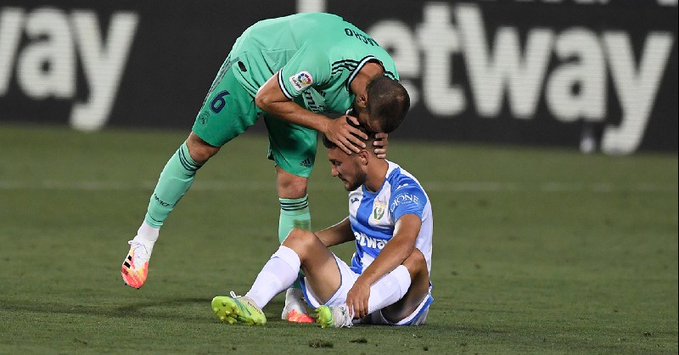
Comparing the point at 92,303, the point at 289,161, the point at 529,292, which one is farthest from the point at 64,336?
the point at 529,292

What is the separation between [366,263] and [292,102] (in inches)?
35.5

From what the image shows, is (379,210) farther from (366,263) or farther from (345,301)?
(345,301)

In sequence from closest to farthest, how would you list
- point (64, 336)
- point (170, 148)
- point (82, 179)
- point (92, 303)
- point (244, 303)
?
point (64, 336)
point (244, 303)
point (92, 303)
point (82, 179)
point (170, 148)

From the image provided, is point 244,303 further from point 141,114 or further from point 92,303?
point 141,114

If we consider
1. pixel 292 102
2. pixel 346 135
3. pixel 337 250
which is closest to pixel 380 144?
pixel 346 135

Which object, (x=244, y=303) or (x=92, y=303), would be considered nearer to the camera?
(x=244, y=303)

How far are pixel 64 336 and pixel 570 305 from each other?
369cm

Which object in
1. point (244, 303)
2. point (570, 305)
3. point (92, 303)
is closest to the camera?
point (244, 303)

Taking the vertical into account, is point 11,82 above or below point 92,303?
below

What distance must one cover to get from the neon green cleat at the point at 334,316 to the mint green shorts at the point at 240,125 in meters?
1.37

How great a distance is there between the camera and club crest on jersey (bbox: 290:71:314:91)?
22.6ft

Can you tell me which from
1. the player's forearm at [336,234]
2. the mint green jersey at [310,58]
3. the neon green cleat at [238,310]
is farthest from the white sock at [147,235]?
the neon green cleat at [238,310]

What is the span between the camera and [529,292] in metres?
9.20

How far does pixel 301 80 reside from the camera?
688cm
